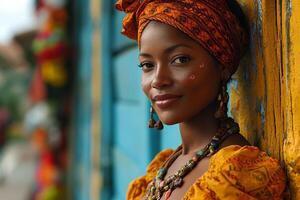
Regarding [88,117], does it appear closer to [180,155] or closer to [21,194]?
[180,155]

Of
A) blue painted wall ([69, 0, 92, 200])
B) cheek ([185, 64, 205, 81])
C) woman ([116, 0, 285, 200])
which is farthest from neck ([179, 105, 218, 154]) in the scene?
blue painted wall ([69, 0, 92, 200])

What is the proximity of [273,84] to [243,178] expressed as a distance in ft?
0.71

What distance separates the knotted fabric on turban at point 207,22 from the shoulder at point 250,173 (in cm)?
21

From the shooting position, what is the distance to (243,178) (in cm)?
104

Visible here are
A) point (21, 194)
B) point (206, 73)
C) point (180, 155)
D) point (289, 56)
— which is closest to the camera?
point (289, 56)

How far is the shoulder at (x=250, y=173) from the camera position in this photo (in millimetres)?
1038

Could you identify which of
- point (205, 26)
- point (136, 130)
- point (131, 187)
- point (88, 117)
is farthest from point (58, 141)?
point (205, 26)

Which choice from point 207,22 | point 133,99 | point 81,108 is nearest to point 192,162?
point 207,22

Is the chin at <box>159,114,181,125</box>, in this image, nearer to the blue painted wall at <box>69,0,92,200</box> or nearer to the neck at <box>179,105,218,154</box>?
the neck at <box>179,105,218,154</box>

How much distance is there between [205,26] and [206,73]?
3.8 inches

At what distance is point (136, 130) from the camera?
2596mm

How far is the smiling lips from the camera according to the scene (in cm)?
117

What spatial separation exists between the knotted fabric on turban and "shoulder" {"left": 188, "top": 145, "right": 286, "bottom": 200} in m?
0.21

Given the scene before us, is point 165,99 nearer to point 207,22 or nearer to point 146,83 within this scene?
point 146,83
